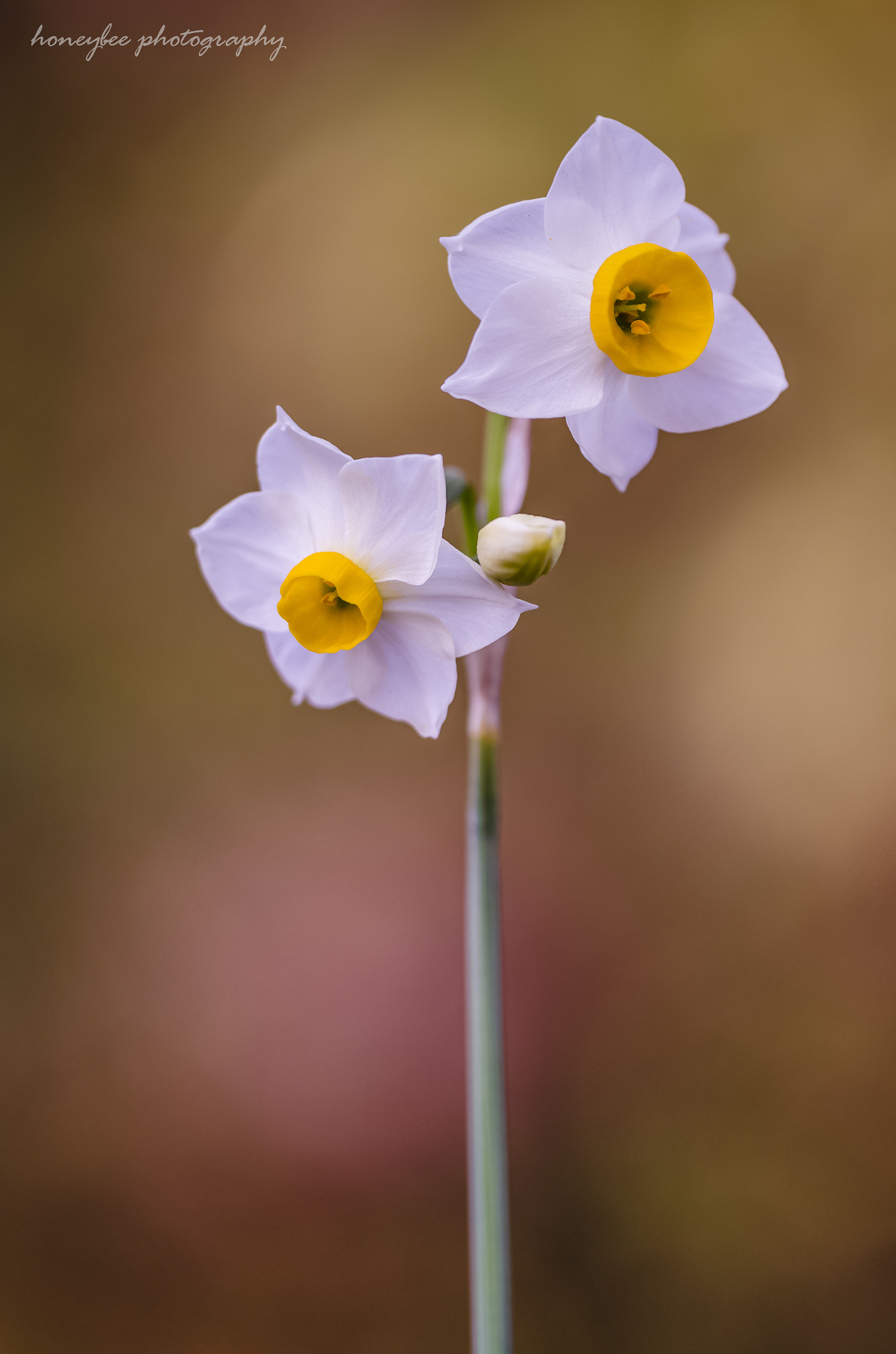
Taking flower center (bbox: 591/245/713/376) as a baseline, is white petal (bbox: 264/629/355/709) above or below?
below

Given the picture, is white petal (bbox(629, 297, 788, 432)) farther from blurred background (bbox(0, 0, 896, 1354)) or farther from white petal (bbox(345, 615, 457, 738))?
blurred background (bbox(0, 0, 896, 1354))

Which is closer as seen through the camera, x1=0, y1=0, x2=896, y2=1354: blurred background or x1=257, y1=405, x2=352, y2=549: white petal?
x1=257, y1=405, x2=352, y2=549: white petal

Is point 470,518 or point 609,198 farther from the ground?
point 609,198

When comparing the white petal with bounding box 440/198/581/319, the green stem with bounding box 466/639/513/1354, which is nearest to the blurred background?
the green stem with bounding box 466/639/513/1354

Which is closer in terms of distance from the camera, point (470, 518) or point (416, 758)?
point (470, 518)

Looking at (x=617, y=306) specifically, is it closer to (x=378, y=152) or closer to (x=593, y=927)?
(x=593, y=927)

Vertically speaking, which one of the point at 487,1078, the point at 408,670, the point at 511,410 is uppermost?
the point at 511,410

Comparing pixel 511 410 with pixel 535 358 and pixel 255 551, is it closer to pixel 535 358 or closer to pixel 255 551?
pixel 535 358

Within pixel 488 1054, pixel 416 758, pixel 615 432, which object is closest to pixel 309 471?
pixel 615 432

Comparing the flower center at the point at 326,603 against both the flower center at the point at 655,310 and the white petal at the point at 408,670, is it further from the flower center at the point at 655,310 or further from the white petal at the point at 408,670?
the flower center at the point at 655,310
